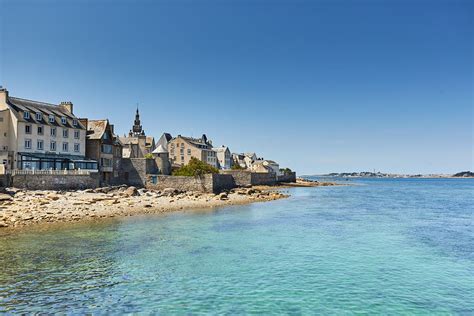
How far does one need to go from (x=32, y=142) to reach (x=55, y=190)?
10348mm

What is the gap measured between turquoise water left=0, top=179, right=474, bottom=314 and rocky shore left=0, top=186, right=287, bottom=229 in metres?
4.20

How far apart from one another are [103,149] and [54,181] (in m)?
15.3

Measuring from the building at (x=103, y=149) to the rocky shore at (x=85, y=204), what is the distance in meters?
8.53

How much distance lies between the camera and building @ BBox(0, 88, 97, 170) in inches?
1868

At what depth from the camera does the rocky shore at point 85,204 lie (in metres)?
29.6

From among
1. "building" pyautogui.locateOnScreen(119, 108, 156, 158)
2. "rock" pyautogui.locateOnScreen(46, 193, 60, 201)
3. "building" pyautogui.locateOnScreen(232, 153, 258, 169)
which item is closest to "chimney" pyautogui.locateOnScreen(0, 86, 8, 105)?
"rock" pyautogui.locateOnScreen(46, 193, 60, 201)

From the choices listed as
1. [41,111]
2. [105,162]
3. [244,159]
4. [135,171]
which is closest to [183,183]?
[135,171]

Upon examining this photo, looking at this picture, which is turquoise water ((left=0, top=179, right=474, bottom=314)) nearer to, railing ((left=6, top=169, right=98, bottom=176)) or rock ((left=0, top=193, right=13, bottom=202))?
rock ((left=0, top=193, right=13, bottom=202))

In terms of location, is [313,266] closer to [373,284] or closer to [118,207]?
[373,284]

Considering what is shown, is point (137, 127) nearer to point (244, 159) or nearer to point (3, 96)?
point (244, 159)

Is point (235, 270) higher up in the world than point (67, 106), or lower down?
lower down

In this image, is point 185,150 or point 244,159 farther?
point 244,159

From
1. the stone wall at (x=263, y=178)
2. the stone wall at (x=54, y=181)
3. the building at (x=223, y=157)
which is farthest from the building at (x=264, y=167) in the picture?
the stone wall at (x=54, y=181)

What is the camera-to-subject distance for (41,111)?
2093 inches
